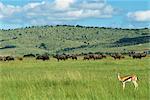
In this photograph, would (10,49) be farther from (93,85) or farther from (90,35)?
(93,85)

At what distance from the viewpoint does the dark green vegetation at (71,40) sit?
139 m

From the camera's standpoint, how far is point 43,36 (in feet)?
549

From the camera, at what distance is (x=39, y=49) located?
142875 millimetres

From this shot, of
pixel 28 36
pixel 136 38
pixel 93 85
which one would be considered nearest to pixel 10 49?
pixel 28 36

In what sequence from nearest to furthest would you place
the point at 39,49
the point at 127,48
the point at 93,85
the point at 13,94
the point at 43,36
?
the point at 13,94 → the point at 93,85 → the point at 127,48 → the point at 39,49 → the point at 43,36

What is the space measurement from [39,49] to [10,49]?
9.67m

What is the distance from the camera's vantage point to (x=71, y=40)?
16288cm

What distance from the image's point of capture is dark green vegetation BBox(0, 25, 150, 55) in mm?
139000

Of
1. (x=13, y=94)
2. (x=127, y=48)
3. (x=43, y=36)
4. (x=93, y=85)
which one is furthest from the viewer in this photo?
(x=43, y=36)

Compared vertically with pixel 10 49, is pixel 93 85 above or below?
above

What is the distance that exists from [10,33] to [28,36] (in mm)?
12627

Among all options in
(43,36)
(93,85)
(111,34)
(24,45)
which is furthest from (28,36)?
(93,85)

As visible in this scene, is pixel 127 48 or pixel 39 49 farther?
pixel 39 49

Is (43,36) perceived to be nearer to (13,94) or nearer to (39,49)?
(39,49)
